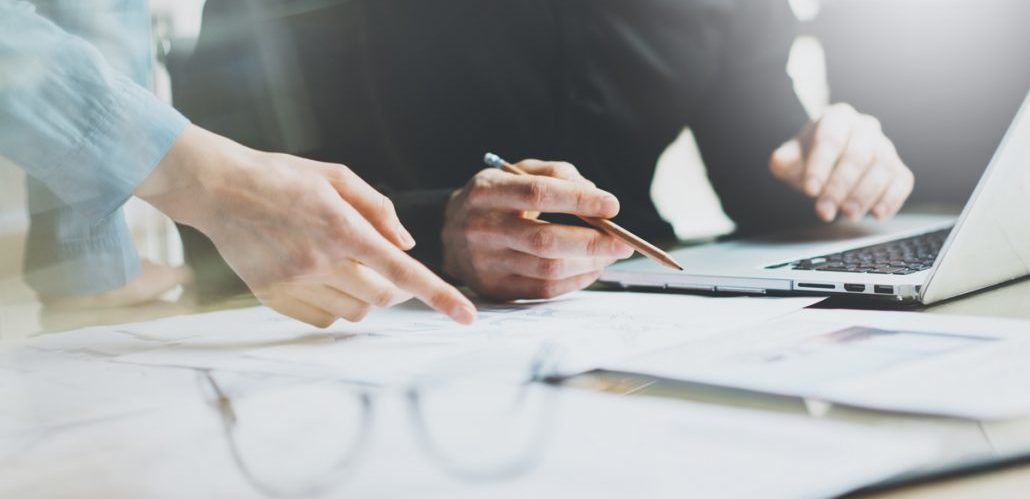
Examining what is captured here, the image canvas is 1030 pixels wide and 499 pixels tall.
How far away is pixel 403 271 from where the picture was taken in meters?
0.36

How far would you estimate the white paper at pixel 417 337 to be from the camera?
319mm

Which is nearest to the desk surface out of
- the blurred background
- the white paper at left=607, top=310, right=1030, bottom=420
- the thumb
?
the white paper at left=607, top=310, right=1030, bottom=420

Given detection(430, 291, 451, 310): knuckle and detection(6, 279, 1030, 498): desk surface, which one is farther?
detection(430, 291, 451, 310): knuckle

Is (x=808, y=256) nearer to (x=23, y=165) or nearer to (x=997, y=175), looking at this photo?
(x=997, y=175)

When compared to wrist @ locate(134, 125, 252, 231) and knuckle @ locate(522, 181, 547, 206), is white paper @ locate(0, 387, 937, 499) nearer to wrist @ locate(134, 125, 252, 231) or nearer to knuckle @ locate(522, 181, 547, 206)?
wrist @ locate(134, 125, 252, 231)

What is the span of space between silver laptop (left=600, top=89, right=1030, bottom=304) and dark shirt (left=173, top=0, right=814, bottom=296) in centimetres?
5

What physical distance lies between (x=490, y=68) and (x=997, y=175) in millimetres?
306

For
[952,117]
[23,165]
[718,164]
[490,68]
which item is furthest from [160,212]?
[952,117]

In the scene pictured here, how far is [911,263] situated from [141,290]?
39cm

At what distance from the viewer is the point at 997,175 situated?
402 millimetres

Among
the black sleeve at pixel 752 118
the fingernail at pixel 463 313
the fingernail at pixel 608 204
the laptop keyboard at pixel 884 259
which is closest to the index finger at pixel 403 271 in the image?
the fingernail at pixel 463 313

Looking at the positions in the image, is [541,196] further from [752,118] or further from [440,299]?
[752,118]

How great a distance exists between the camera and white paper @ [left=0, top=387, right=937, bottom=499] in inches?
7.6

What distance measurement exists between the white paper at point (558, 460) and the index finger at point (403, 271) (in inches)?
4.6
